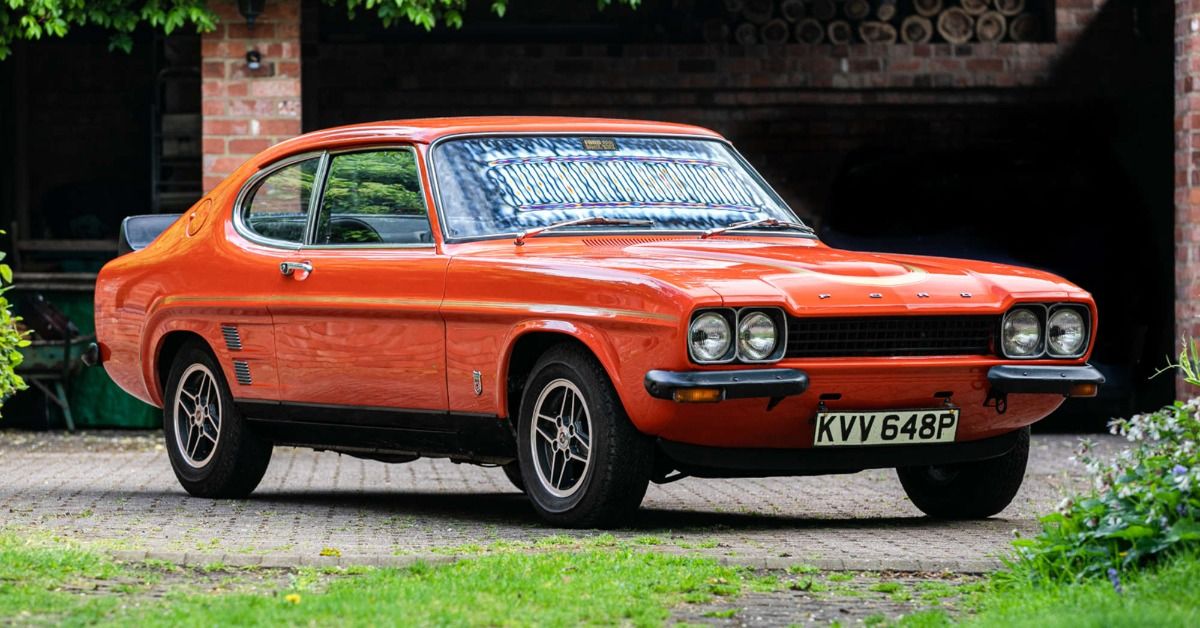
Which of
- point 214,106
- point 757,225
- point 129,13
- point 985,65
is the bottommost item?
point 757,225

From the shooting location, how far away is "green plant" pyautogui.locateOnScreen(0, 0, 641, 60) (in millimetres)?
12984

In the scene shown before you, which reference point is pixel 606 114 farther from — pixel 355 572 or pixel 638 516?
pixel 355 572

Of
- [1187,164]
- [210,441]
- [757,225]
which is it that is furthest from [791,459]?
[1187,164]

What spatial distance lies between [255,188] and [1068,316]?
3.66 meters

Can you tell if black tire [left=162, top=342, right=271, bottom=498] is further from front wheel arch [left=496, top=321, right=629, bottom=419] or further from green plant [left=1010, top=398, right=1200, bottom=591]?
green plant [left=1010, top=398, right=1200, bottom=591]

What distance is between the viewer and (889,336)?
7.01m

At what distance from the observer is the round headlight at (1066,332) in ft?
24.1

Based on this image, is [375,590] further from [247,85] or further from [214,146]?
[247,85]

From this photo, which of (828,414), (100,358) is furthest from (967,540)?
(100,358)

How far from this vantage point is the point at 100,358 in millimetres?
9734

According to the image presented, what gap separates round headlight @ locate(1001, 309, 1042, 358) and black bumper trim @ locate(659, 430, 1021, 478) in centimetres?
42

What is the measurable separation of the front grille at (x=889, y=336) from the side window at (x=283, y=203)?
2.57 metres

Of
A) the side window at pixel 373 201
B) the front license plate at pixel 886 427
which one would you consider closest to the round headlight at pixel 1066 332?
the front license plate at pixel 886 427

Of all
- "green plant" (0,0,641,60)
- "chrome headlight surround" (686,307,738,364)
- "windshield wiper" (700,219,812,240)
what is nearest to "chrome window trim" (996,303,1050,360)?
"chrome headlight surround" (686,307,738,364)
